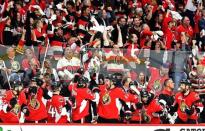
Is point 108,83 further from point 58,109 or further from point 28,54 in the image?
point 28,54

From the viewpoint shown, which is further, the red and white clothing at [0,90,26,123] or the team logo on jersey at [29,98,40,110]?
the team logo on jersey at [29,98,40,110]

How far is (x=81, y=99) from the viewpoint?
1290 centimetres

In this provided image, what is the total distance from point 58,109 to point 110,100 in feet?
3.27

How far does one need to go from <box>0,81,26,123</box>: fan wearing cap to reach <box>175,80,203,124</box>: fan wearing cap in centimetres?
298

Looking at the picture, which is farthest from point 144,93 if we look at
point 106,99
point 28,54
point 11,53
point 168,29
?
point 168,29

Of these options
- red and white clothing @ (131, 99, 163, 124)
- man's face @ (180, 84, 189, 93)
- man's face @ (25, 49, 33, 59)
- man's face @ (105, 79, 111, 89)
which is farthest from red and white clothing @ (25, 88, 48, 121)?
man's face @ (180, 84, 189, 93)

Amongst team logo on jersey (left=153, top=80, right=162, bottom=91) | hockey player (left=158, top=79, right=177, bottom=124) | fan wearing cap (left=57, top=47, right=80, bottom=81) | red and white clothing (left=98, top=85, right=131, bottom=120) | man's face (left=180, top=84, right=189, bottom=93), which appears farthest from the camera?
man's face (left=180, top=84, right=189, bottom=93)

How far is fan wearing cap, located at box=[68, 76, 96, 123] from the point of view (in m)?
12.8

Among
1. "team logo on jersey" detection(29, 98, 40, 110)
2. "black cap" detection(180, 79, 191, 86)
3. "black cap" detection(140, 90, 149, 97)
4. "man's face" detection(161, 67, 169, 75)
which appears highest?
"man's face" detection(161, 67, 169, 75)

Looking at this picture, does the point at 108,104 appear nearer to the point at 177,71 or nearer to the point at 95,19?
the point at 177,71

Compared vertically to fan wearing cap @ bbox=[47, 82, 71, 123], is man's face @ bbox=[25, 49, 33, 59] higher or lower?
higher

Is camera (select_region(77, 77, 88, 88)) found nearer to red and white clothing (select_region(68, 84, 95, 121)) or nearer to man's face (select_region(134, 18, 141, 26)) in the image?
red and white clothing (select_region(68, 84, 95, 121))

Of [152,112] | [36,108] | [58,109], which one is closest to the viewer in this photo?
[36,108]

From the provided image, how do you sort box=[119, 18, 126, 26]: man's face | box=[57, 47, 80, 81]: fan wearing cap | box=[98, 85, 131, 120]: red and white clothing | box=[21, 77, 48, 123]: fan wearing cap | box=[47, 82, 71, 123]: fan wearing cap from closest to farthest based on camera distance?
box=[21, 77, 48, 123]: fan wearing cap → box=[47, 82, 71, 123]: fan wearing cap → box=[98, 85, 131, 120]: red and white clothing → box=[57, 47, 80, 81]: fan wearing cap → box=[119, 18, 126, 26]: man's face
